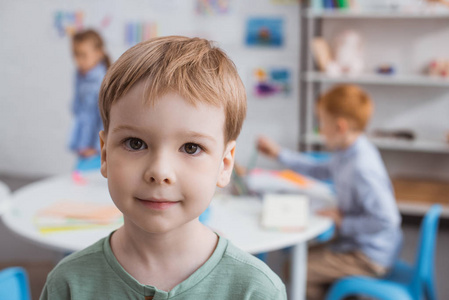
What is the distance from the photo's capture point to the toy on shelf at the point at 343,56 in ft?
13.3

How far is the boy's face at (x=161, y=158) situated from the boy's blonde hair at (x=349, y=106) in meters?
1.78

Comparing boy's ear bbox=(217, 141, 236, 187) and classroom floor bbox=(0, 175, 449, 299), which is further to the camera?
classroom floor bbox=(0, 175, 449, 299)

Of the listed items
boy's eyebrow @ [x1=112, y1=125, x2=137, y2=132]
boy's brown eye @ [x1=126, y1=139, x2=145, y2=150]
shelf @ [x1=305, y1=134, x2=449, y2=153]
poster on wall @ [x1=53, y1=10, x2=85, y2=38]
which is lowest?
shelf @ [x1=305, y1=134, x2=449, y2=153]

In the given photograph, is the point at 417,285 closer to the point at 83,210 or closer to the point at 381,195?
the point at 381,195

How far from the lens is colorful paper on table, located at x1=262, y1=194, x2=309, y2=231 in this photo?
6.08 feet

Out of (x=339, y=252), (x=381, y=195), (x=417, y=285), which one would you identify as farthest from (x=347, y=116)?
(x=417, y=285)

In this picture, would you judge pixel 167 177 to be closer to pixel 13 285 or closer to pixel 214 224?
pixel 13 285

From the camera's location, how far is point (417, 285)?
6.42 ft

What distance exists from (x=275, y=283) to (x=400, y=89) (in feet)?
12.3

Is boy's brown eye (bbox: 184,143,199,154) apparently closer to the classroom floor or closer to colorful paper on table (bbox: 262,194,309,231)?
colorful paper on table (bbox: 262,194,309,231)

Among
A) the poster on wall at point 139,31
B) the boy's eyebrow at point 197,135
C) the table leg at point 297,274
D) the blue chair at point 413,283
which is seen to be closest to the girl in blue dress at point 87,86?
the poster on wall at point 139,31

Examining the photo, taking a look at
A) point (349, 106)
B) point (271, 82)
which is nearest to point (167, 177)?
point (349, 106)

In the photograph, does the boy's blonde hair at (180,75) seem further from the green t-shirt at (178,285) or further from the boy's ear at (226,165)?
the green t-shirt at (178,285)

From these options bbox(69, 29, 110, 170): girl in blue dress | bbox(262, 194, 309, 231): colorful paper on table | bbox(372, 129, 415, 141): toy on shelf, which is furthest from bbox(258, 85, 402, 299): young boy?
bbox(372, 129, 415, 141): toy on shelf
